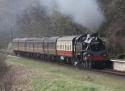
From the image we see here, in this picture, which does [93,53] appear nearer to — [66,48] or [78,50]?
[78,50]

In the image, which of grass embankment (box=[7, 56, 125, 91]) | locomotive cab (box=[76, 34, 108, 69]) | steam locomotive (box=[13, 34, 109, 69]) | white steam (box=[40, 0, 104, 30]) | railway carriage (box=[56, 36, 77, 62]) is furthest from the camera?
white steam (box=[40, 0, 104, 30])

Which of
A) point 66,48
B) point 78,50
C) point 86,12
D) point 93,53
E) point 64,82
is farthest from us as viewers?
point 86,12

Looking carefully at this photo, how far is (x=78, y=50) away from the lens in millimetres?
32250

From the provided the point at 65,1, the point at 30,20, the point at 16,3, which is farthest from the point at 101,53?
the point at 16,3

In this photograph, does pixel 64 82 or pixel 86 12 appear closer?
pixel 64 82

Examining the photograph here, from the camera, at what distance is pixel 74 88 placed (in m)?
20.8

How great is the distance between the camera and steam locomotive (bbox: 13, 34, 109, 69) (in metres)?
30.8

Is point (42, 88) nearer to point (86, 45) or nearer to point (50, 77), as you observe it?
point (50, 77)

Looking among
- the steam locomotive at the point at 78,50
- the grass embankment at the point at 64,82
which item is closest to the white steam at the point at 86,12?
the steam locomotive at the point at 78,50

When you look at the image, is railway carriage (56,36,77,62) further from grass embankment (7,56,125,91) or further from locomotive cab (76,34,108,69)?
grass embankment (7,56,125,91)

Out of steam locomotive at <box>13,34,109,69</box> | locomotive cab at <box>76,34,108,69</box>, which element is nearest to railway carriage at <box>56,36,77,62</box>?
steam locomotive at <box>13,34,109,69</box>

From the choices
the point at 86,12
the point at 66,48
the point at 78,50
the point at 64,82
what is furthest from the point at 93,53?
the point at 64,82

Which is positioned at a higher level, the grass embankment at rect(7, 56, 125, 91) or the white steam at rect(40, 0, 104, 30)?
the white steam at rect(40, 0, 104, 30)

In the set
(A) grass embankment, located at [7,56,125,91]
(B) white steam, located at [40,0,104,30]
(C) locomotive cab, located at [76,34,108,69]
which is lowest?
(A) grass embankment, located at [7,56,125,91]
